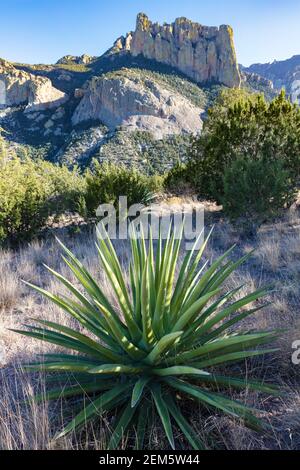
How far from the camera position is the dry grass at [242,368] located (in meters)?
1.69

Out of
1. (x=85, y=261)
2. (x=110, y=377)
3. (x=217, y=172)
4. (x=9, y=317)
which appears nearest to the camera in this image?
(x=110, y=377)

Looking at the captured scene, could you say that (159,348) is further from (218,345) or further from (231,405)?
(231,405)

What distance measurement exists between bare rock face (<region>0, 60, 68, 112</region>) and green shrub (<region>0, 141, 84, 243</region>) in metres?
67.7

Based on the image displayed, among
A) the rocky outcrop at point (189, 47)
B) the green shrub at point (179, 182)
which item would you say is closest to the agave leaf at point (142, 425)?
the green shrub at point (179, 182)

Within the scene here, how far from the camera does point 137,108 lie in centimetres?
7394

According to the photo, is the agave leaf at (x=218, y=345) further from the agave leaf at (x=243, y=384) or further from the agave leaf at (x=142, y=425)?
the agave leaf at (x=142, y=425)

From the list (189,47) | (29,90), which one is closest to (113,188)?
(29,90)

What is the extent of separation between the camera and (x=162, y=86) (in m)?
77.1

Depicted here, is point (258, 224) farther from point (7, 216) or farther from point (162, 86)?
point (162, 86)

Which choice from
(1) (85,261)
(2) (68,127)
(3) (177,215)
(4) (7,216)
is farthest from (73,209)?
(2) (68,127)

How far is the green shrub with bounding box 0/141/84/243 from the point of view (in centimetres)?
727

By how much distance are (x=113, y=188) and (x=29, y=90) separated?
79997 mm

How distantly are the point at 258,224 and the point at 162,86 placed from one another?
78.0 metres

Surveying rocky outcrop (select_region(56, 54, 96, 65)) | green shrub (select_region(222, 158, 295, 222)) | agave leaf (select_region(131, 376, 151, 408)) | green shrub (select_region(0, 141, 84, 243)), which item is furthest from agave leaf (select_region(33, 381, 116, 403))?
rocky outcrop (select_region(56, 54, 96, 65))
